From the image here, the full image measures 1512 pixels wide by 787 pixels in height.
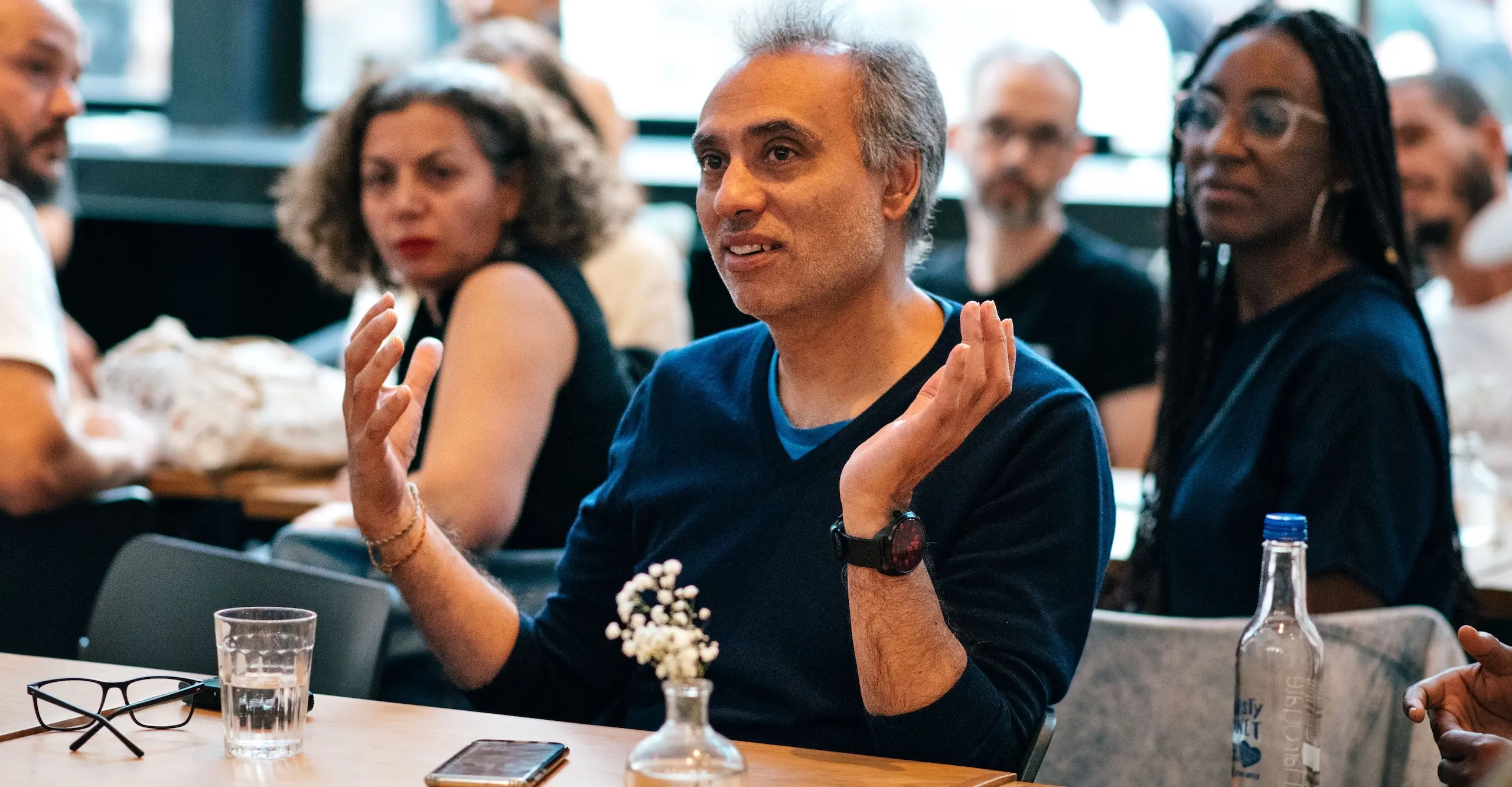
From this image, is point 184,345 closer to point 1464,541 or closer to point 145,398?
point 145,398

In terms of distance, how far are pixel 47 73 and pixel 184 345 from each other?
67 centimetres

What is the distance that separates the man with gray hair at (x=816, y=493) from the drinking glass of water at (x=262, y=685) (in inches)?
11.9

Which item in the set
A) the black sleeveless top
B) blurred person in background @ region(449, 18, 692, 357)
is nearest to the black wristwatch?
the black sleeveless top

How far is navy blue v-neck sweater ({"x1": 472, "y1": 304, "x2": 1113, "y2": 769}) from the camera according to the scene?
170cm

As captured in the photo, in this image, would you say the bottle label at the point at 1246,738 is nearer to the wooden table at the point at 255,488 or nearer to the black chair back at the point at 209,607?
the black chair back at the point at 209,607

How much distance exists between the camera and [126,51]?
267 inches

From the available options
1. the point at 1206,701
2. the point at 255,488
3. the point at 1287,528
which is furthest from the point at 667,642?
the point at 255,488

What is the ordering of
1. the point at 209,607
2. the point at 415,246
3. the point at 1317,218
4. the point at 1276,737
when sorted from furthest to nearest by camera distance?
the point at 415,246
the point at 1317,218
the point at 209,607
the point at 1276,737

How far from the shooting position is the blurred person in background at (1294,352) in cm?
227

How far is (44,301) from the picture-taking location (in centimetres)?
289

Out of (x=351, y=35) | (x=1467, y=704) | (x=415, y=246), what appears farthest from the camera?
(x=351, y=35)

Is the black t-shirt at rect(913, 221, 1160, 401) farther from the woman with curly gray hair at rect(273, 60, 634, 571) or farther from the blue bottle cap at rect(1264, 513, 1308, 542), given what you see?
the blue bottle cap at rect(1264, 513, 1308, 542)

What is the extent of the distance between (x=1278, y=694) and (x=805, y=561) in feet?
1.79

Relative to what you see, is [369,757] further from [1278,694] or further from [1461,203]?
[1461,203]
